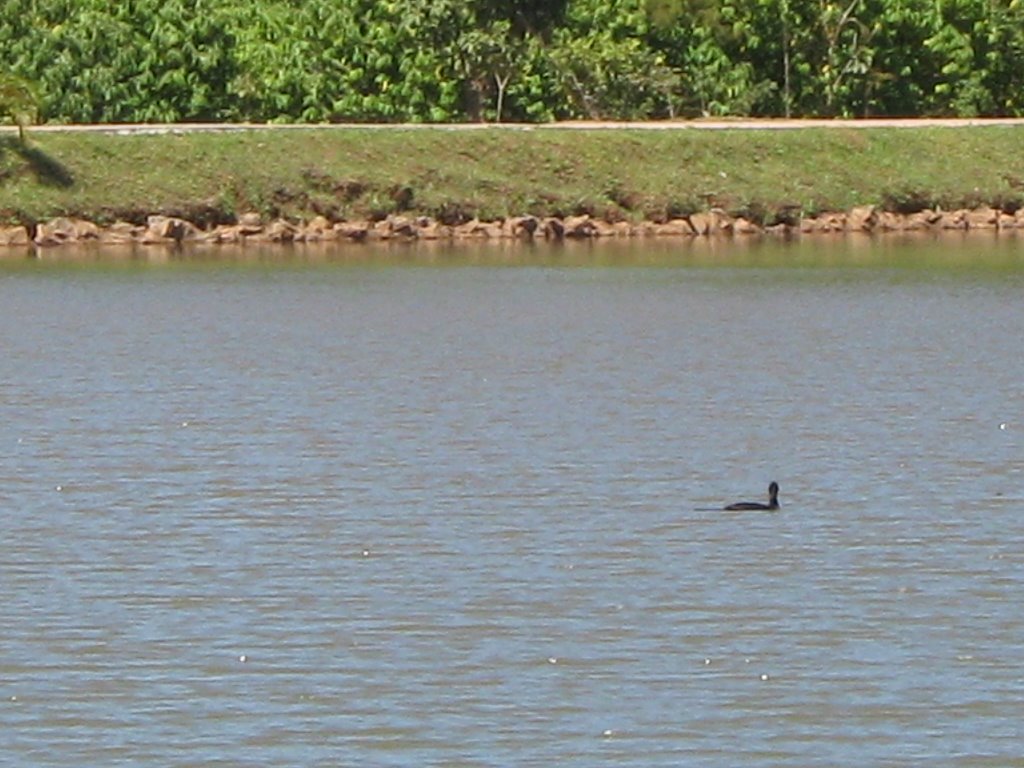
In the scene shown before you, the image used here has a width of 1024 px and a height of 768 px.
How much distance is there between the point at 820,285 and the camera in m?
37.5

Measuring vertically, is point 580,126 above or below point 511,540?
above

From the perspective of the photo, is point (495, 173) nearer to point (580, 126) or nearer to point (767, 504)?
point (580, 126)

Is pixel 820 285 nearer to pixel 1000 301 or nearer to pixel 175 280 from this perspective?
pixel 1000 301

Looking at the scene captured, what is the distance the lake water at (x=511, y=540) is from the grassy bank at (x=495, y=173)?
1444 cm

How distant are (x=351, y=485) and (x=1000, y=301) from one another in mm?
16926

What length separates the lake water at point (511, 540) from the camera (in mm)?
12555

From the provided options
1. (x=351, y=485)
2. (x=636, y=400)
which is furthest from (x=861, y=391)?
(x=351, y=485)

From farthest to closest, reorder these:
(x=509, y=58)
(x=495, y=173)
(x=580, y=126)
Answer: (x=509, y=58), (x=580, y=126), (x=495, y=173)

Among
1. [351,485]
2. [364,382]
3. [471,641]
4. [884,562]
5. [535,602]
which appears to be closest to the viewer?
[471,641]

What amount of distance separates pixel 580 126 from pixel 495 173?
404 centimetres

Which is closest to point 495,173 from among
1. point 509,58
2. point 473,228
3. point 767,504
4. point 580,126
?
point 473,228

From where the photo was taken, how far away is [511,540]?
56.2ft

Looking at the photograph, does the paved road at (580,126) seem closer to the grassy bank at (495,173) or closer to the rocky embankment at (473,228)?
the grassy bank at (495,173)

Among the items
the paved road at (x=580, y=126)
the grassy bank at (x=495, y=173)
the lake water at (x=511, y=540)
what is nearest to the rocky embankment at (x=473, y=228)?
the grassy bank at (x=495, y=173)
